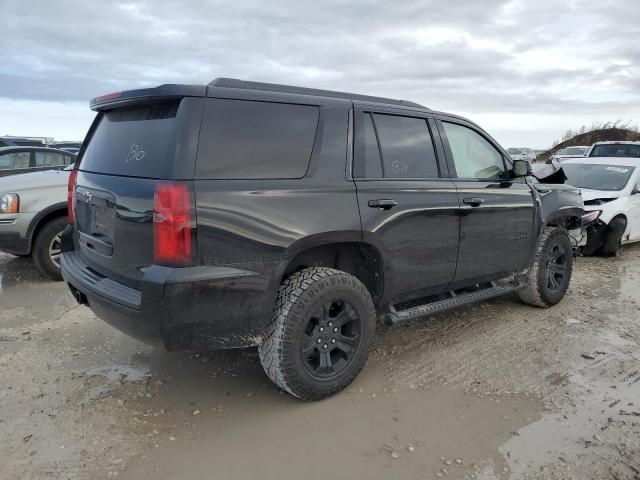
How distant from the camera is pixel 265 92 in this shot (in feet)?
10.5

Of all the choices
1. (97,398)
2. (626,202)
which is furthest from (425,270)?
(626,202)

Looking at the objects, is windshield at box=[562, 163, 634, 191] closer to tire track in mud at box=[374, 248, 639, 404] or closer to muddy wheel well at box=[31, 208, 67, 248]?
tire track in mud at box=[374, 248, 639, 404]

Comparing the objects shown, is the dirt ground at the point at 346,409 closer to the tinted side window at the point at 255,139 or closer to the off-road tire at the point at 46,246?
the off-road tire at the point at 46,246

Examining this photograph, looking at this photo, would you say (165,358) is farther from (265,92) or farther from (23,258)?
(23,258)

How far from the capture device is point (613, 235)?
7.81 meters

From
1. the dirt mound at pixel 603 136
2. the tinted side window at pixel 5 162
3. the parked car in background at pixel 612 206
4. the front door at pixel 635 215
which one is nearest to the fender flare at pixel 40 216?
the tinted side window at pixel 5 162

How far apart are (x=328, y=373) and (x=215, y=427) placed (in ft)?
2.52

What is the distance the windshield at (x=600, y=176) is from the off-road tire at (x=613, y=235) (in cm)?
65

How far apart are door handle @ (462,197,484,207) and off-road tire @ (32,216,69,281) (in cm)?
439

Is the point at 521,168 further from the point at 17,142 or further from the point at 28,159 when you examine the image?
the point at 17,142

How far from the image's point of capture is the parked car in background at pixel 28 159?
359 inches

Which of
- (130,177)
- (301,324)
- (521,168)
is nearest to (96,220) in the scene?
(130,177)

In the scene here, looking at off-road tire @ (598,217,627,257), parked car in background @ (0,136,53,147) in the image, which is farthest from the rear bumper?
parked car in background @ (0,136,53,147)

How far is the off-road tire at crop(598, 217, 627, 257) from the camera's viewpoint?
25.6 feet
